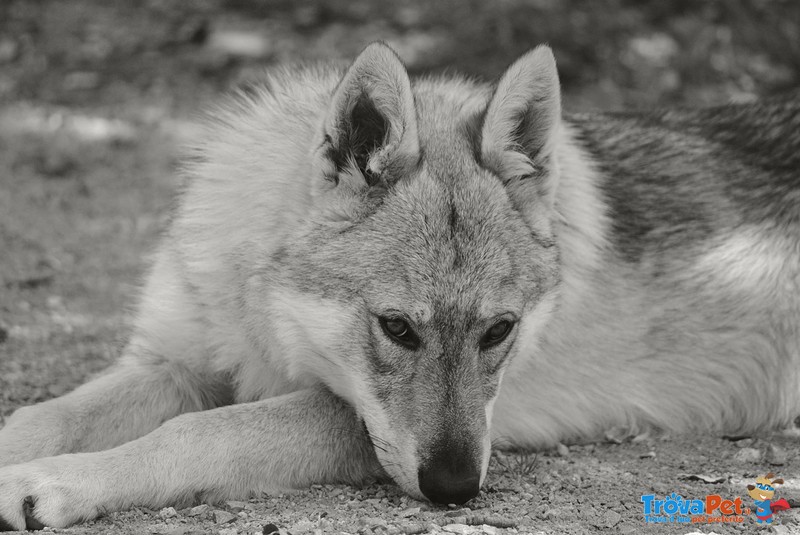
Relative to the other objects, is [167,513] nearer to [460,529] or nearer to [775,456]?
[460,529]

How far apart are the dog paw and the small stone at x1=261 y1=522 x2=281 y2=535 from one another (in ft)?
2.01

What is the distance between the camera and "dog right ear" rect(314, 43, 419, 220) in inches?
131

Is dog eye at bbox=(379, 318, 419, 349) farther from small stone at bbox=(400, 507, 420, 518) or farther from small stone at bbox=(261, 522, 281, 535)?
small stone at bbox=(261, 522, 281, 535)

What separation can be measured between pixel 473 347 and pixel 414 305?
28 cm

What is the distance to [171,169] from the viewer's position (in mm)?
7598

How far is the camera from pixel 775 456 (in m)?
4.10

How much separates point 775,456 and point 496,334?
5.07 ft

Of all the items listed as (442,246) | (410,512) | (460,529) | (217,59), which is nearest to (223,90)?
(217,59)

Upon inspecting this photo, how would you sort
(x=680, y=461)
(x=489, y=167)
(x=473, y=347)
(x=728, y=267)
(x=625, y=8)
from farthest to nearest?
(x=625, y=8), (x=728, y=267), (x=680, y=461), (x=489, y=167), (x=473, y=347)

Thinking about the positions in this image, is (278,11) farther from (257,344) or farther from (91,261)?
(257,344)

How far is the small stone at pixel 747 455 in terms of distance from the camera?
4062 millimetres

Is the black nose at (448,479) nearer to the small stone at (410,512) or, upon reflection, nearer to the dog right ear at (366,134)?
the small stone at (410,512)

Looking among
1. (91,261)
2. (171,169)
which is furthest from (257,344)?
(171,169)

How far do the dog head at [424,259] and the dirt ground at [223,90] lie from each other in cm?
34
